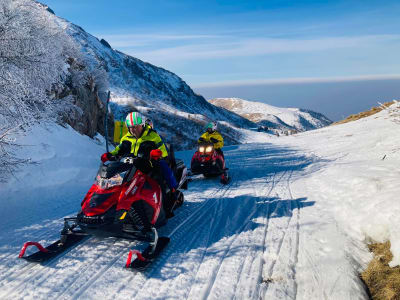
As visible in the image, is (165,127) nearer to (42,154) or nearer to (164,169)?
(42,154)

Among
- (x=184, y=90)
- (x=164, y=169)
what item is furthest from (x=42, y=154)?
(x=184, y=90)

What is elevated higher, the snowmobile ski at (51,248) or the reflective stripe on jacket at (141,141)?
the reflective stripe on jacket at (141,141)

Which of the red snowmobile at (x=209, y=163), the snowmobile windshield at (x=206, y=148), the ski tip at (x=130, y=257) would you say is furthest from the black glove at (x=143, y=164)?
the snowmobile windshield at (x=206, y=148)

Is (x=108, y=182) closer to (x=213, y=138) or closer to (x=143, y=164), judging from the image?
(x=143, y=164)

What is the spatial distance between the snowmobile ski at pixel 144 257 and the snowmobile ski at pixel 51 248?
4.17ft

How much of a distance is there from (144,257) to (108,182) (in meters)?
1.35

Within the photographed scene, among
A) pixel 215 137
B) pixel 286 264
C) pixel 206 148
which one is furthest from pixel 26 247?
pixel 215 137

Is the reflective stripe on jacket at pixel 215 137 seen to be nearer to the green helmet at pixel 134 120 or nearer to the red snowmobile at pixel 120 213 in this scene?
the green helmet at pixel 134 120

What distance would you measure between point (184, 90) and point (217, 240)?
120 metres

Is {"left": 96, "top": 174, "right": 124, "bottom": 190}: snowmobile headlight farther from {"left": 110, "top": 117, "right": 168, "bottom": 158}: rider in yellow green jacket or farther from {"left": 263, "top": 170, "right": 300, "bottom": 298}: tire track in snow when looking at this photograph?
{"left": 263, "top": 170, "right": 300, "bottom": 298}: tire track in snow

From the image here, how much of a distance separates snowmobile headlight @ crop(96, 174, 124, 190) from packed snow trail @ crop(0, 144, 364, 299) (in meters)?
1.09

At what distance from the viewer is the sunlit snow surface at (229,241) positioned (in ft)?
12.7

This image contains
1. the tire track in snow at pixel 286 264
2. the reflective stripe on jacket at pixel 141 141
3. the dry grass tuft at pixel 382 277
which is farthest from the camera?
the reflective stripe on jacket at pixel 141 141

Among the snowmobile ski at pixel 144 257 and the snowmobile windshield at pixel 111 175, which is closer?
the snowmobile ski at pixel 144 257
